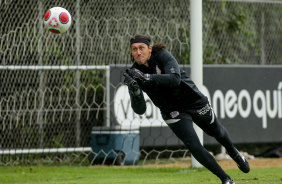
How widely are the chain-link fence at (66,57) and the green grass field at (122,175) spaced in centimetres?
115

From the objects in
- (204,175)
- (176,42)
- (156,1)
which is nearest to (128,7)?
(156,1)

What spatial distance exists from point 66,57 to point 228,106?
3357 mm

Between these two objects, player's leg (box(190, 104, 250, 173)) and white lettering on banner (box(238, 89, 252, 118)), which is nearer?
player's leg (box(190, 104, 250, 173))

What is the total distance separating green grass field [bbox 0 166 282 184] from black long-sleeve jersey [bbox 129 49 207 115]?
3.82ft

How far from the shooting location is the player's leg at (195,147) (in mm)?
5805

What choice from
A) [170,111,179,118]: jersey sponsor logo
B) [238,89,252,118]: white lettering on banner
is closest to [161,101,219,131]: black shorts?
[170,111,179,118]: jersey sponsor logo

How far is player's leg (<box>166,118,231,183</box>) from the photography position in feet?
19.0

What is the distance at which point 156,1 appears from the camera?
10.0 m

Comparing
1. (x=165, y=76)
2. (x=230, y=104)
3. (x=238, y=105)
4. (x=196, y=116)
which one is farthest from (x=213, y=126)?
(x=238, y=105)

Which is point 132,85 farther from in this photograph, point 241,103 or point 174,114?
point 241,103

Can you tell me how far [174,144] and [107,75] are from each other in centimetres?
185

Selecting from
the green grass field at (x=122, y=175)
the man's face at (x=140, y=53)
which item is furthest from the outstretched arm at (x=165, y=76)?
the green grass field at (x=122, y=175)

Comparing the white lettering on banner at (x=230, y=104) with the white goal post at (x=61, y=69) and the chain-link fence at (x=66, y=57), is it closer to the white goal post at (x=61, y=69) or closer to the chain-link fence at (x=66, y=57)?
the chain-link fence at (x=66, y=57)

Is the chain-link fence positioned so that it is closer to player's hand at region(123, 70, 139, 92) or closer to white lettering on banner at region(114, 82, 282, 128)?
white lettering on banner at region(114, 82, 282, 128)
